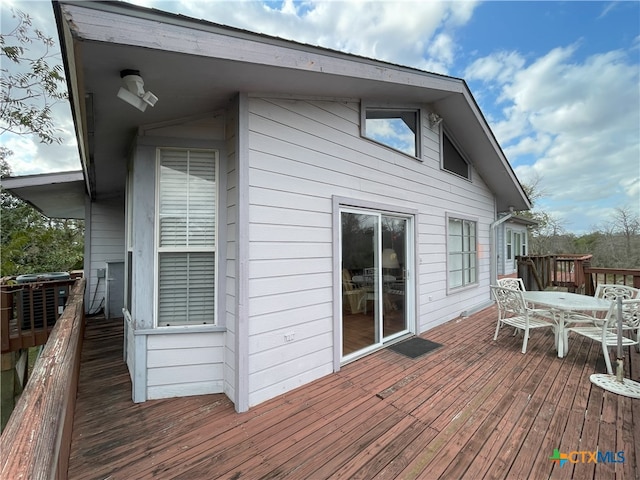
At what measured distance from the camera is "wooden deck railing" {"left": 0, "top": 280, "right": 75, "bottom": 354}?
410 centimetres

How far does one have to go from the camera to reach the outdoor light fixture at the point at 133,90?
1.87 meters

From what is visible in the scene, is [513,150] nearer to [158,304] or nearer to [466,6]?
[466,6]

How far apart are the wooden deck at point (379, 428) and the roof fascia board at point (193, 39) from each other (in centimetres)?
271

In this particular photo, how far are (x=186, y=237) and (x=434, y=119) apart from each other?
462 centimetres

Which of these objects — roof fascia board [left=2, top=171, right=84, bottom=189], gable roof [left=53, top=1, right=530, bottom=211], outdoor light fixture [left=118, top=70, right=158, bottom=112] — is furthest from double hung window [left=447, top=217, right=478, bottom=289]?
roof fascia board [left=2, top=171, right=84, bottom=189]

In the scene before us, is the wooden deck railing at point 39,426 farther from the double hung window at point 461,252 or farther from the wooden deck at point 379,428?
the double hung window at point 461,252

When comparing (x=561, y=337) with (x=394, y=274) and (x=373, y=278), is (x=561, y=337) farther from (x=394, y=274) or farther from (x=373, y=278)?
(x=373, y=278)

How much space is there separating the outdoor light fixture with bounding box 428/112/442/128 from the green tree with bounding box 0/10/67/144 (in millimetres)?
7599

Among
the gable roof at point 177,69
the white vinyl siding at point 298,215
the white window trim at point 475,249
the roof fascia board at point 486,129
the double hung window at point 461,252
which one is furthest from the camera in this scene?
the double hung window at point 461,252

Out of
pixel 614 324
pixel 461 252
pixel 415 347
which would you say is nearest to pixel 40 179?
pixel 415 347

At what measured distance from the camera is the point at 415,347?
3.96 m

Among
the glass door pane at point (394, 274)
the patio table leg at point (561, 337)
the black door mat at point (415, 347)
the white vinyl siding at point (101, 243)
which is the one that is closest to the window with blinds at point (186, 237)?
the glass door pane at point (394, 274)

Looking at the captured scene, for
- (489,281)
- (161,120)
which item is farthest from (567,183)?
(161,120)

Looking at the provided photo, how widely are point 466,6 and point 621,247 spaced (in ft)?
47.3
